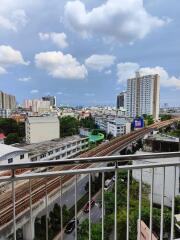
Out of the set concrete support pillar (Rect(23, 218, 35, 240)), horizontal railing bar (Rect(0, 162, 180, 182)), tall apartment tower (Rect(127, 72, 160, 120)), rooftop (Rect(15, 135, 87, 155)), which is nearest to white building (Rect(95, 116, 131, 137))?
rooftop (Rect(15, 135, 87, 155))

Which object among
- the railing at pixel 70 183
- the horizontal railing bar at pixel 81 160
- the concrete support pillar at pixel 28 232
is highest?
the horizontal railing bar at pixel 81 160

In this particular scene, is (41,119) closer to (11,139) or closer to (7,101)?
(11,139)

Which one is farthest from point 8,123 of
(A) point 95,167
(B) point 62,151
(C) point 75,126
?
(A) point 95,167

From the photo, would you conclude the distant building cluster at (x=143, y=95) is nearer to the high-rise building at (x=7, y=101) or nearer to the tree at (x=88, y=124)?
the tree at (x=88, y=124)

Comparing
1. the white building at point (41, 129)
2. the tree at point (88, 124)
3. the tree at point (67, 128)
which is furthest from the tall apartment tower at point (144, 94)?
the white building at point (41, 129)

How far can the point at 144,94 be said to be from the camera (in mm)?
43844

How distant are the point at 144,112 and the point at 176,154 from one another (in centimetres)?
4477

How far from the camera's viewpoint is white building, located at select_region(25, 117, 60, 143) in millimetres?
25875

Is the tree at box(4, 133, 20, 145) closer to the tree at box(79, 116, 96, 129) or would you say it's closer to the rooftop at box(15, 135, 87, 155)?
the rooftop at box(15, 135, 87, 155)

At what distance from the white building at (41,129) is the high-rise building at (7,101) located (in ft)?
91.7

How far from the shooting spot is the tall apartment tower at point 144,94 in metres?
41.5

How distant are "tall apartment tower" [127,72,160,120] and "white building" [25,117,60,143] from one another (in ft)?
67.4

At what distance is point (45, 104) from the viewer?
2422 inches

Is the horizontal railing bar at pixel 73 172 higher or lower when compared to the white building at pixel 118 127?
higher
